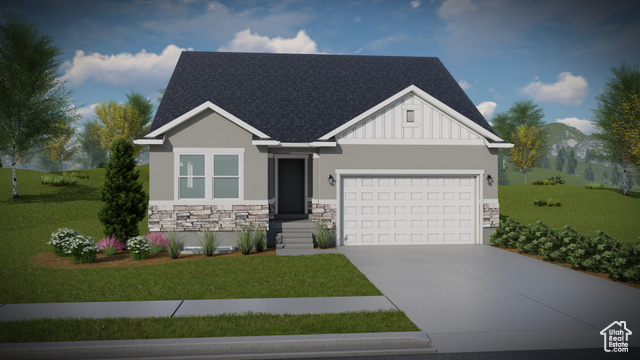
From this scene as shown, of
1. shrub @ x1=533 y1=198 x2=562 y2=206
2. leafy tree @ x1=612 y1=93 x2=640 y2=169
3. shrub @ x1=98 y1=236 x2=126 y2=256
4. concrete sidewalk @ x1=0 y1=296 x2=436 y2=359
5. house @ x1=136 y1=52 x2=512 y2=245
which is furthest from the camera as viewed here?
leafy tree @ x1=612 y1=93 x2=640 y2=169

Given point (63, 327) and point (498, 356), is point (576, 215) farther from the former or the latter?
point (63, 327)

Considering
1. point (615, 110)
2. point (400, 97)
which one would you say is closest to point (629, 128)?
point (615, 110)

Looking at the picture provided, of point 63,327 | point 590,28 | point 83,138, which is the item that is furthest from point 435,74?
point 83,138

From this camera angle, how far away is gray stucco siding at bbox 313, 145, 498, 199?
15.4 metres

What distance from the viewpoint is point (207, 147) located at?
15.0 m

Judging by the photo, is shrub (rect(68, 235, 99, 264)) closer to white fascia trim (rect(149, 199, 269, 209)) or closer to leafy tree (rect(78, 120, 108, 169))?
white fascia trim (rect(149, 199, 269, 209))

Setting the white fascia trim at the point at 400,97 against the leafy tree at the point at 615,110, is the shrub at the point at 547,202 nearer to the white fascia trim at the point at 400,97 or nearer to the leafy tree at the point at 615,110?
the leafy tree at the point at 615,110

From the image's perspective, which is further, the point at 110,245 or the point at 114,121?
the point at 114,121

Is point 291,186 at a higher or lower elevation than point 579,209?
higher

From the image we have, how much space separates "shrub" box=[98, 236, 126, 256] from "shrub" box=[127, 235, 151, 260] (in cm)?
75

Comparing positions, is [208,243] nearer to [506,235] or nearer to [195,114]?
[195,114]

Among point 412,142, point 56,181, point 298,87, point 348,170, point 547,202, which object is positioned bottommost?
point 547,202

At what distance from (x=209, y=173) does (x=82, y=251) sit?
4633 mm

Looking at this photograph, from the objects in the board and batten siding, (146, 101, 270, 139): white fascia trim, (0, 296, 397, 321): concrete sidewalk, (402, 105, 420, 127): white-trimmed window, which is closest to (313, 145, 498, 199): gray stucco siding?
the board and batten siding
